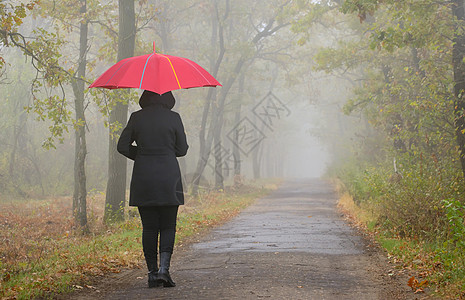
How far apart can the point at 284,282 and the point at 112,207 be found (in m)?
8.65

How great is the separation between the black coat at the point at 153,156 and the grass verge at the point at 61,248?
55.1 inches

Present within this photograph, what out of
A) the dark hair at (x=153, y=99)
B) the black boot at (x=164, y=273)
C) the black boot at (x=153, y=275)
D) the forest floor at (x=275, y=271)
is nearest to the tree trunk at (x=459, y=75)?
A: the forest floor at (x=275, y=271)

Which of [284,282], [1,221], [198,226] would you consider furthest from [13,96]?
[284,282]

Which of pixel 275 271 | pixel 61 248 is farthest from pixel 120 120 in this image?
pixel 275 271

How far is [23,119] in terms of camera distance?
2786cm

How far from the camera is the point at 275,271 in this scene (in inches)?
278

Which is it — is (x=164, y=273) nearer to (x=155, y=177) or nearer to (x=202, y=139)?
(x=155, y=177)

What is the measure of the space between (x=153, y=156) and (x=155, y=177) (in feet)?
0.80

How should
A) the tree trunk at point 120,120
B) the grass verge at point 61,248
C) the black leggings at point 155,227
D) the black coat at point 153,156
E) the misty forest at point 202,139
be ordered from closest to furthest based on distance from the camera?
the black coat at point 153,156, the black leggings at point 155,227, the grass verge at point 61,248, the misty forest at point 202,139, the tree trunk at point 120,120

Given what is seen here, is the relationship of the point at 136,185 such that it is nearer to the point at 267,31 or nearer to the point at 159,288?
the point at 159,288

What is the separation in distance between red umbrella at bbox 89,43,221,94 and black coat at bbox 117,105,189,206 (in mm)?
311

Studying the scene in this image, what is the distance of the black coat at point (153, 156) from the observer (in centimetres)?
602

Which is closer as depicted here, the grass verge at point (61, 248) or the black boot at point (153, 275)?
the black boot at point (153, 275)

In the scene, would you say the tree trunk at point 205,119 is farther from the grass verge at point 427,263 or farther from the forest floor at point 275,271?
the grass verge at point 427,263
